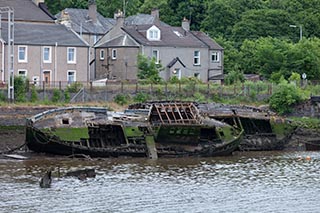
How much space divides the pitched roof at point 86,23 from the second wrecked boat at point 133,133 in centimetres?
5110

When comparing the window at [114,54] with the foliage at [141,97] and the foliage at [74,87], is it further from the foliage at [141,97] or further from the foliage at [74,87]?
the foliage at [74,87]

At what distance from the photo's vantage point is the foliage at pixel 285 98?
7850 cm

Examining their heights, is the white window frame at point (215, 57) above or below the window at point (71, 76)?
above

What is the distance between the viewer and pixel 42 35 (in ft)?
286

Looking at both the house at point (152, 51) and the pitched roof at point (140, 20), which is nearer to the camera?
the house at point (152, 51)

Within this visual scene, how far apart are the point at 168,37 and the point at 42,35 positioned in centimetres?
1828

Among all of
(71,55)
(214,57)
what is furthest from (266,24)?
(71,55)

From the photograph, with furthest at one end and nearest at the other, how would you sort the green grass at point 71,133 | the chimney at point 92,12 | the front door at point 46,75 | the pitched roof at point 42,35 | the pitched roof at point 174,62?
the chimney at point 92,12 → the pitched roof at point 174,62 → the front door at point 46,75 → the pitched roof at point 42,35 → the green grass at point 71,133

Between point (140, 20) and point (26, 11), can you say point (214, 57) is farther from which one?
point (26, 11)

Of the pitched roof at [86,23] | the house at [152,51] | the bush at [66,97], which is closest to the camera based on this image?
the bush at [66,97]

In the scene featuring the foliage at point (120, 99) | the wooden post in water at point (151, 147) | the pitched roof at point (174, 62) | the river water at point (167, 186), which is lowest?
the river water at point (167, 186)

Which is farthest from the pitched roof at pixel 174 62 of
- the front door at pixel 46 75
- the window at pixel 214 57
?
the front door at pixel 46 75

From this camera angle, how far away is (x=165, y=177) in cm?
4962

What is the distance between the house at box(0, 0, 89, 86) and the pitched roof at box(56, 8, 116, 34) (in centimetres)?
1927
